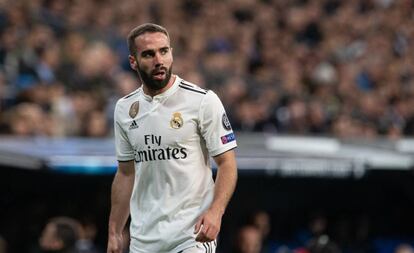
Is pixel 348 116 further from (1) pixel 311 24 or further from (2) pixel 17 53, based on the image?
(2) pixel 17 53

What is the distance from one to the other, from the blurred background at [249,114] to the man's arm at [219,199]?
2.46 meters

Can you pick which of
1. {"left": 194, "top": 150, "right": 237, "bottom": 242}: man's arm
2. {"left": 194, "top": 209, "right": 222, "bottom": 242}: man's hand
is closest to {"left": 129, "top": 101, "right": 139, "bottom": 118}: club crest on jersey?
{"left": 194, "top": 150, "right": 237, "bottom": 242}: man's arm

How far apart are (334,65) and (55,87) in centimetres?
630

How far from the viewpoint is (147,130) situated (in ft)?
18.8

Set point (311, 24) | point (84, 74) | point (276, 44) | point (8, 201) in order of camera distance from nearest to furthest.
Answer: point (8, 201)
point (84, 74)
point (276, 44)
point (311, 24)

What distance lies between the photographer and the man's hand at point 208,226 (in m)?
5.25

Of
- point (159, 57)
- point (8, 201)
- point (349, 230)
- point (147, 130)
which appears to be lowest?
point (349, 230)

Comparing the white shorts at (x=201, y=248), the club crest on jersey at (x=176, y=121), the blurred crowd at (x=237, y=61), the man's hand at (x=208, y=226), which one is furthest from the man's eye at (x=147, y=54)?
the blurred crowd at (x=237, y=61)

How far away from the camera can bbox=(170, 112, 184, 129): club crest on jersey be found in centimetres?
563

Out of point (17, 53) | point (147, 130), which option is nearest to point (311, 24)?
point (17, 53)

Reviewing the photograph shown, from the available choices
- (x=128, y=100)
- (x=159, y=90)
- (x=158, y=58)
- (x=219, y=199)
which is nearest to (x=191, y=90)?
(x=159, y=90)

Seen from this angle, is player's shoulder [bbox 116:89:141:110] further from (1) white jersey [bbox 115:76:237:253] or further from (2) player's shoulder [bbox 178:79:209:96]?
(2) player's shoulder [bbox 178:79:209:96]

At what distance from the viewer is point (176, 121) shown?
564 centimetres

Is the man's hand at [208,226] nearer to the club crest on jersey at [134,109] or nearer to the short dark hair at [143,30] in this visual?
the club crest on jersey at [134,109]
